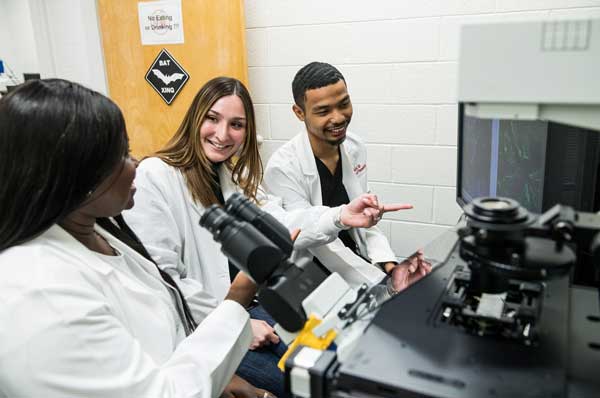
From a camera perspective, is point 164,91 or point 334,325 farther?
point 164,91

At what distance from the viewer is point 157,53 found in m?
2.38

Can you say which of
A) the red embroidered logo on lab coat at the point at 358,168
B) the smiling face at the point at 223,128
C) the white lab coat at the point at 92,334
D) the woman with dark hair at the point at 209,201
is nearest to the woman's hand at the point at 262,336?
the woman with dark hair at the point at 209,201

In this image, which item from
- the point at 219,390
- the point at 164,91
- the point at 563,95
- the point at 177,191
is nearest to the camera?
the point at 563,95

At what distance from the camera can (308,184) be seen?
1.76 m

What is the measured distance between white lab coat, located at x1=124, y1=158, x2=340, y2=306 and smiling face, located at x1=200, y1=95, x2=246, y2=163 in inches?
5.4

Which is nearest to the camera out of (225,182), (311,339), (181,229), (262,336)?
(311,339)

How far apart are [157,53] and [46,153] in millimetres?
A: 1812

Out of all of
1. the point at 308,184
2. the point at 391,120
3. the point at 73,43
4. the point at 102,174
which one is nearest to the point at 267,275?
the point at 102,174

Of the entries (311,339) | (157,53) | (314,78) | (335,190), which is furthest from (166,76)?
(311,339)

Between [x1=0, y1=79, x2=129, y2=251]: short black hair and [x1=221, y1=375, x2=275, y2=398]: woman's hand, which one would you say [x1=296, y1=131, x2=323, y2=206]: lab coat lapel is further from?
[x1=0, y1=79, x2=129, y2=251]: short black hair

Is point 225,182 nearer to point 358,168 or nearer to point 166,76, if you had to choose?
point 358,168

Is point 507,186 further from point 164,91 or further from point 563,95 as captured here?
point 164,91

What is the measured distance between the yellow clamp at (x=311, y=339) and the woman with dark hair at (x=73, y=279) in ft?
0.93

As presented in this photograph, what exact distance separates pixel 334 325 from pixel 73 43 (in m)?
2.66
